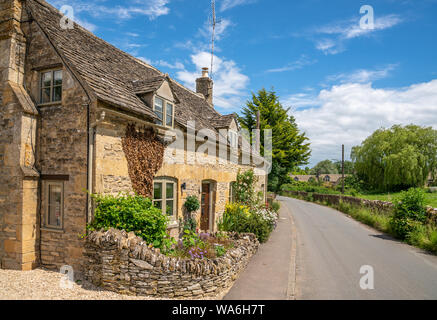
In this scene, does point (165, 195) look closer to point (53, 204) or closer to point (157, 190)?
point (157, 190)

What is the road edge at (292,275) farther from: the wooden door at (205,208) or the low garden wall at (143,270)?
the wooden door at (205,208)

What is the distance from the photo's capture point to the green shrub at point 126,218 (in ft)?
22.9

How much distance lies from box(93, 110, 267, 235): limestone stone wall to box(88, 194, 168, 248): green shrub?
0.43 metres

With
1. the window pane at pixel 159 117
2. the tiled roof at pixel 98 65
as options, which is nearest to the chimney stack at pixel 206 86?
the tiled roof at pixel 98 65

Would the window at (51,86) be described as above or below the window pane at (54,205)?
above

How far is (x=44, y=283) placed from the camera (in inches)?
264

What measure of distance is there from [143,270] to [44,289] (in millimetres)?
2532

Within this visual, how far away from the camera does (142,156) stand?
27.7 feet

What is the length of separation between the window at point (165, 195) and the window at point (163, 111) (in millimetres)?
2080

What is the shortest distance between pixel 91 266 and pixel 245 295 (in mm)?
4037

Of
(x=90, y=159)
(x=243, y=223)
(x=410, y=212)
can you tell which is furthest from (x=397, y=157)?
(x=90, y=159)
